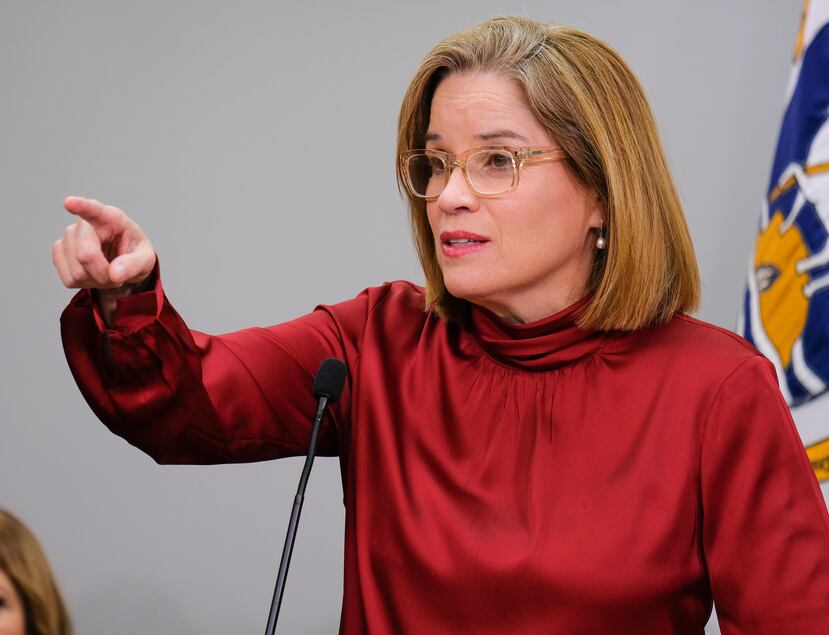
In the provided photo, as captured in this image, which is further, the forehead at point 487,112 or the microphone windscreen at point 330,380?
the forehead at point 487,112

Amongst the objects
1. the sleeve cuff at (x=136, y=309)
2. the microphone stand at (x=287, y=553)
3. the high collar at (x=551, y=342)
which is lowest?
the microphone stand at (x=287, y=553)

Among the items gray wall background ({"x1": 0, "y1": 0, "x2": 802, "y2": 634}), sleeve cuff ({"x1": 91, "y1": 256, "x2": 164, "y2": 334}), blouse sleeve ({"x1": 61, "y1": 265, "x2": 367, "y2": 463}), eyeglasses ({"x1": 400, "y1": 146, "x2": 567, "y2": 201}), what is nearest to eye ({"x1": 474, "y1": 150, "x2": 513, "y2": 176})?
eyeglasses ({"x1": 400, "y1": 146, "x2": 567, "y2": 201})

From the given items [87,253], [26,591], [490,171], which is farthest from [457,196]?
[26,591]

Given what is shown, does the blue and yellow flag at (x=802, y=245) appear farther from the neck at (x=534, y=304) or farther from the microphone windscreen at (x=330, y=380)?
the microphone windscreen at (x=330, y=380)

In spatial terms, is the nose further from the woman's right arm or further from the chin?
the woman's right arm

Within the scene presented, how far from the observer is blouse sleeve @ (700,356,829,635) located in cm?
136

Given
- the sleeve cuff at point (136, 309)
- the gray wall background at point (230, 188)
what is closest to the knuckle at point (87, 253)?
the sleeve cuff at point (136, 309)

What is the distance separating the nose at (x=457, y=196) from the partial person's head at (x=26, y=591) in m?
0.73

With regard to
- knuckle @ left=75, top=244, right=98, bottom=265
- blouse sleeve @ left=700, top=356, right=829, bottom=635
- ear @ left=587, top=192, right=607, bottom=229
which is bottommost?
blouse sleeve @ left=700, top=356, right=829, bottom=635

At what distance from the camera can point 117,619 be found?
97.8 inches

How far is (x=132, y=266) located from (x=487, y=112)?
563mm

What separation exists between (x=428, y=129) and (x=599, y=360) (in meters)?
0.43

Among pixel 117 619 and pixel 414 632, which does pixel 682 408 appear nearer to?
pixel 414 632

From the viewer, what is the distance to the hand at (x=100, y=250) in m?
1.17
